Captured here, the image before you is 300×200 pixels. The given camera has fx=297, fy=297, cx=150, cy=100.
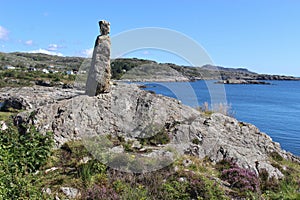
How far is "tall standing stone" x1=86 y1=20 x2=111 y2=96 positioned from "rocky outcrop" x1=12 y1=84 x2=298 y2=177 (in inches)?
16.9

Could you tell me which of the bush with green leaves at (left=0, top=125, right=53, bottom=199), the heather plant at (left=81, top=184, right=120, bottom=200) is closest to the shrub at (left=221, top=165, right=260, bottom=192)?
the heather plant at (left=81, top=184, right=120, bottom=200)

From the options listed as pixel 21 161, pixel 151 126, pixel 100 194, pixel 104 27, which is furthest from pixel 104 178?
pixel 104 27

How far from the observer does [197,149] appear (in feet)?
36.4

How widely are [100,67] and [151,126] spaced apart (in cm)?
358

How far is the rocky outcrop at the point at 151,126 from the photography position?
11023 mm

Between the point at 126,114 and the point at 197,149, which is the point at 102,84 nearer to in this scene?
the point at 126,114

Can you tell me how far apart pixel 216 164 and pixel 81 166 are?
4762 mm

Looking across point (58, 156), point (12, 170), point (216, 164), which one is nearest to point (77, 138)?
point (58, 156)

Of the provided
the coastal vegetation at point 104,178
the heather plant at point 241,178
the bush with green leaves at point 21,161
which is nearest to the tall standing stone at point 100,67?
the coastal vegetation at point 104,178

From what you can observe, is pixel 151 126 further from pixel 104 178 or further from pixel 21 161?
pixel 21 161

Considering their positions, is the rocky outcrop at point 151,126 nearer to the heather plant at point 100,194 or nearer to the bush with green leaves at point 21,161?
the bush with green leaves at point 21,161

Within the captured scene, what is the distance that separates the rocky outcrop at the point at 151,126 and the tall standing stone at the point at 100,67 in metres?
0.43

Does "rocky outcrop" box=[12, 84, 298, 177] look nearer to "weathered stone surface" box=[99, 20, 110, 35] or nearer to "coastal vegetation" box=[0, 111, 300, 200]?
"coastal vegetation" box=[0, 111, 300, 200]

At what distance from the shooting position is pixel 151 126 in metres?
12.0
